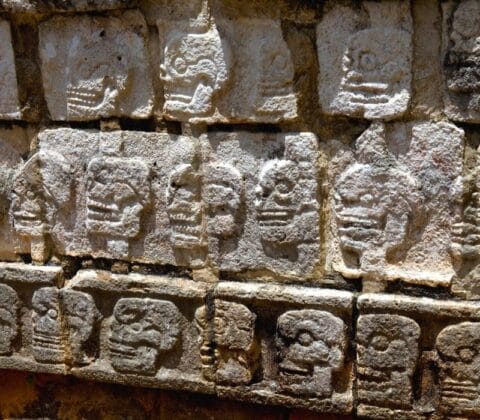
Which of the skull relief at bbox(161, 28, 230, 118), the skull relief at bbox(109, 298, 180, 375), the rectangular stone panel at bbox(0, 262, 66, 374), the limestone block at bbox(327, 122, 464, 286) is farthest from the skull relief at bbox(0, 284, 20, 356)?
the limestone block at bbox(327, 122, 464, 286)

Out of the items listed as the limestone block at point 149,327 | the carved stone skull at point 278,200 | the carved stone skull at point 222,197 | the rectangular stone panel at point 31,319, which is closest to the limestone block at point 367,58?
the carved stone skull at point 278,200

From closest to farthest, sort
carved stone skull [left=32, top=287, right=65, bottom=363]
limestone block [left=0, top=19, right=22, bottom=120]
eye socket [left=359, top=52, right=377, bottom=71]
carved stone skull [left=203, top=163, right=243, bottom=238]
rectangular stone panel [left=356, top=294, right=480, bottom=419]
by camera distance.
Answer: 1. eye socket [left=359, top=52, right=377, bottom=71]
2. rectangular stone panel [left=356, top=294, right=480, bottom=419]
3. carved stone skull [left=203, top=163, right=243, bottom=238]
4. limestone block [left=0, top=19, right=22, bottom=120]
5. carved stone skull [left=32, top=287, right=65, bottom=363]

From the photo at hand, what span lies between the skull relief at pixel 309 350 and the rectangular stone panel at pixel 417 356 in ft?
0.25

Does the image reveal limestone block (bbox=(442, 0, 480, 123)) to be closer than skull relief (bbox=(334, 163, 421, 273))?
Yes

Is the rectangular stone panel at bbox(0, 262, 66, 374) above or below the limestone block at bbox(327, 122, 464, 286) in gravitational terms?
below

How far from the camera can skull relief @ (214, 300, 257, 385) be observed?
2.42 m

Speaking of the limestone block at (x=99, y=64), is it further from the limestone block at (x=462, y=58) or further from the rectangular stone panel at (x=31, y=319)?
the limestone block at (x=462, y=58)

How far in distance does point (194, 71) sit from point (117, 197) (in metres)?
0.49

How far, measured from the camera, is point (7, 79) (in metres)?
2.51

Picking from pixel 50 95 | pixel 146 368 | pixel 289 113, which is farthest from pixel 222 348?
pixel 50 95

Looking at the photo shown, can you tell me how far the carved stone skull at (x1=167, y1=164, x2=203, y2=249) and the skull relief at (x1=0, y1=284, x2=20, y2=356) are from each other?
2.29 ft

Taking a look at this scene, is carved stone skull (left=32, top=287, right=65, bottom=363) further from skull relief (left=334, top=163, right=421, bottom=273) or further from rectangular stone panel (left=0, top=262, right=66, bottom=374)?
skull relief (left=334, top=163, right=421, bottom=273)

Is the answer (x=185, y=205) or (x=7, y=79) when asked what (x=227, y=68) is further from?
(x=7, y=79)

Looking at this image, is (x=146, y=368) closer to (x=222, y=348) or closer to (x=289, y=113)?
(x=222, y=348)
